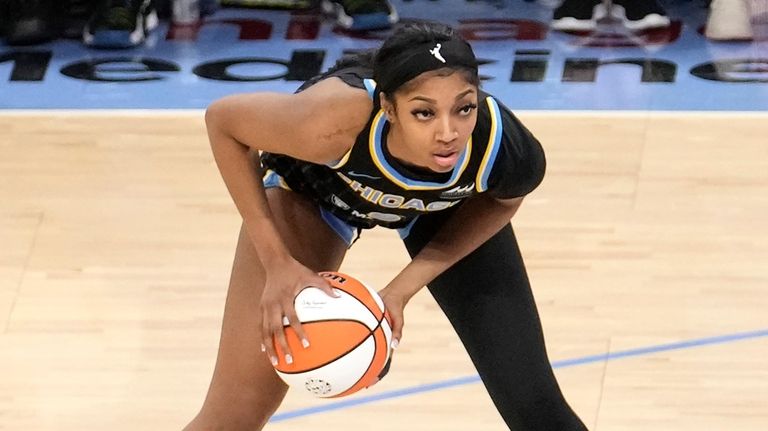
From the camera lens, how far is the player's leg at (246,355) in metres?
3.70

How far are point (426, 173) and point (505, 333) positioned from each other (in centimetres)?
49

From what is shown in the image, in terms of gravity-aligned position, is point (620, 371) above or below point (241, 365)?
below

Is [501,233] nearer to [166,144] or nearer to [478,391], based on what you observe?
[478,391]

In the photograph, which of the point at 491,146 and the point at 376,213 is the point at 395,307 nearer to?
the point at 376,213

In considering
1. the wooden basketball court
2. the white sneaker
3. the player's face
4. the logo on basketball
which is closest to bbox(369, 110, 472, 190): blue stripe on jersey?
the player's face

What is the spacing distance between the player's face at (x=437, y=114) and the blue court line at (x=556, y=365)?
1.75 metres

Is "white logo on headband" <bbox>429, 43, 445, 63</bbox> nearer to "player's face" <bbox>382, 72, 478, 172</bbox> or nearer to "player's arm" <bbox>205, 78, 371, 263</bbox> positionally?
"player's face" <bbox>382, 72, 478, 172</bbox>

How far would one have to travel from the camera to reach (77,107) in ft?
23.2

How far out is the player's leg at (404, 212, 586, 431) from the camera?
3.69m

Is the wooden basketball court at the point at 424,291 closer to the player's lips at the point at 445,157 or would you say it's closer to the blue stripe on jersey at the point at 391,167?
the blue stripe on jersey at the point at 391,167

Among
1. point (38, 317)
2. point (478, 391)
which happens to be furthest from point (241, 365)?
point (38, 317)

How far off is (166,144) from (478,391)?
2.34 metres

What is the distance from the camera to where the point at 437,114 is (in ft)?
10.7

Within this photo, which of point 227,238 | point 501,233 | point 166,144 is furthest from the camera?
point 166,144
